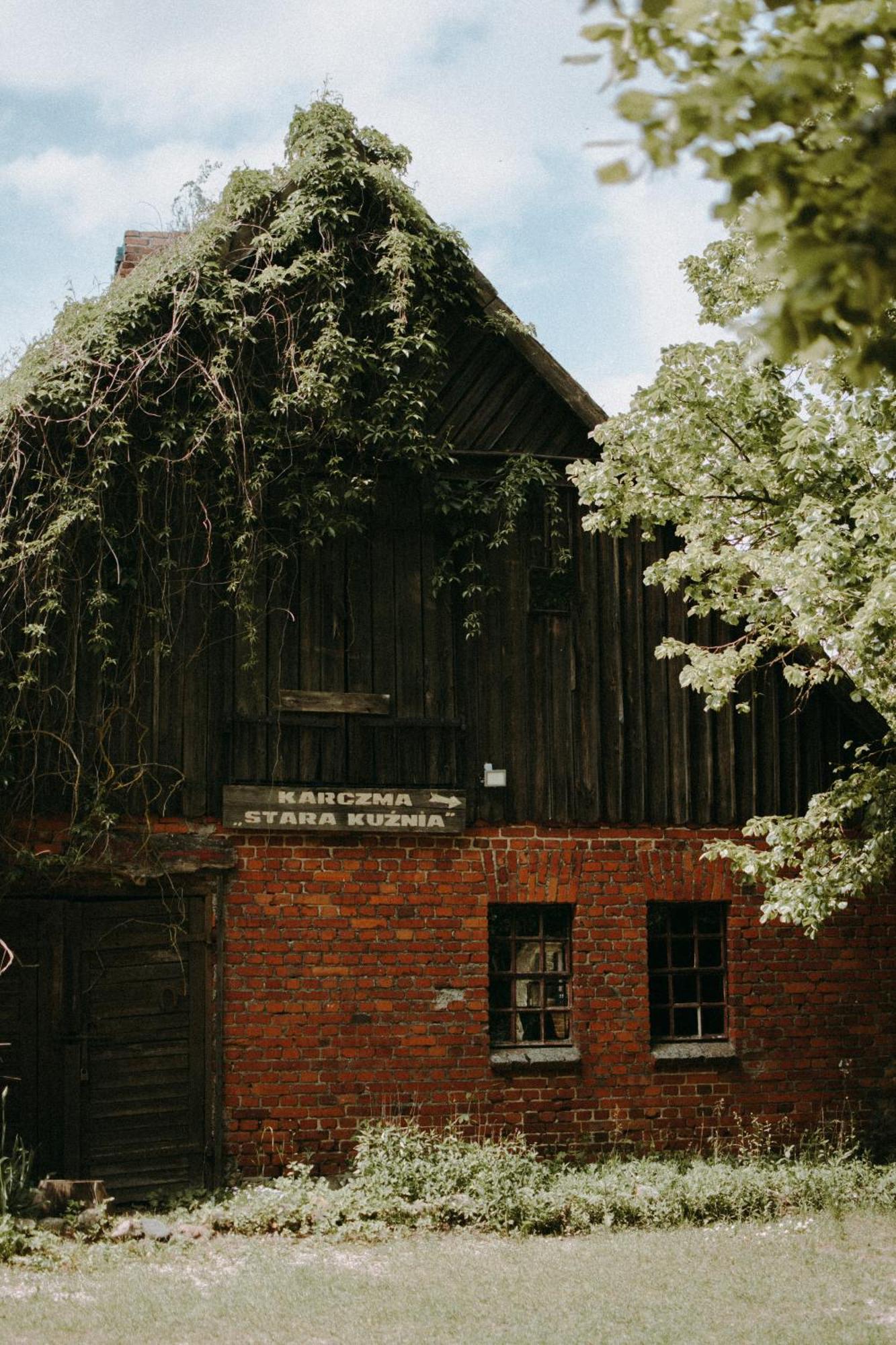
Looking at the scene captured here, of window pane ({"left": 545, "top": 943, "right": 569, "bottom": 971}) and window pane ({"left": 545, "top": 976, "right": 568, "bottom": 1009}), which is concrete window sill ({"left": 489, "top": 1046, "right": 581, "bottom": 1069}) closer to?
window pane ({"left": 545, "top": 976, "right": 568, "bottom": 1009})

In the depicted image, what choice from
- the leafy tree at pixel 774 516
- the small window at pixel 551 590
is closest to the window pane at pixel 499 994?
the leafy tree at pixel 774 516

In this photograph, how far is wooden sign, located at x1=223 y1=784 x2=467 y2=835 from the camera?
1095 cm

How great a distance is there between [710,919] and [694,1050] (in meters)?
1.19

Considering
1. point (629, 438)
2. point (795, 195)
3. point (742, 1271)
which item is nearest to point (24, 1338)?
point (742, 1271)

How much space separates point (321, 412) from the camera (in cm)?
1145

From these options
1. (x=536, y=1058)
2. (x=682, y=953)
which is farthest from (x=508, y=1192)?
(x=682, y=953)

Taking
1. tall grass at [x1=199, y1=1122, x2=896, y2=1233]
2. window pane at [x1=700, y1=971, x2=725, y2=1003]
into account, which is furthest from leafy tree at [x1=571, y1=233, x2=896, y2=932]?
tall grass at [x1=199, y1=1122, x2=896, y2=1233]

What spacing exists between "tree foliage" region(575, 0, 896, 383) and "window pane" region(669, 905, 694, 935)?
29.4 feet

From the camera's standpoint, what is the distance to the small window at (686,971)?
1227 centimetres

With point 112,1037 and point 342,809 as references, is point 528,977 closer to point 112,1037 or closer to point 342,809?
point 342,809

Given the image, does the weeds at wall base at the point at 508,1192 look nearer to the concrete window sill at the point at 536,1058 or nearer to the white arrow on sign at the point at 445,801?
the concrete window sill at the point at 536,1058

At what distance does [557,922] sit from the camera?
12.0m

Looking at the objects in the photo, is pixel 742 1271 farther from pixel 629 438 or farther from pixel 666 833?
pixel 629 438

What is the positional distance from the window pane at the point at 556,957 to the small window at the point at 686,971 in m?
0.81
